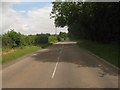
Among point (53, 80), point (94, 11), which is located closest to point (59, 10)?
point (94, 11)

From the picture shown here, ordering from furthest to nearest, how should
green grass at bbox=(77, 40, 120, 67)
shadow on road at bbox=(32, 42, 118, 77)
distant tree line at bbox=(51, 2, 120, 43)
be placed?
1. distant tree line at bbox=(51, 2, 120, 43)
2. green grass at bbox=(77, 40, 120, 67)
3. shadow on road at bbox=(32, 42, 118, 77)

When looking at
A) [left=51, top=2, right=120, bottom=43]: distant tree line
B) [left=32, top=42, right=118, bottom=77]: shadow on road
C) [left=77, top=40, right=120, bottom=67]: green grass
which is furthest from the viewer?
[left=51, top=2, right=120, bottom=43]: distant tree line

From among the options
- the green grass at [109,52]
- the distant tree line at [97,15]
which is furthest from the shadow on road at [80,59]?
the distant tree line at [97,15]

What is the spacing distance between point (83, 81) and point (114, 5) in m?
14.6

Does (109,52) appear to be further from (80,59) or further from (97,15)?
(97,15)

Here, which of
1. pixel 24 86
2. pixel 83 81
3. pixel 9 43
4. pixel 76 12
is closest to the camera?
pixel 24 86

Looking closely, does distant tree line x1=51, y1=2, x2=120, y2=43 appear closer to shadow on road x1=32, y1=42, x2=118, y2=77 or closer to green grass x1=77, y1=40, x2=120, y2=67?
green grass x1=77, y1=40, x2=120, y2=67

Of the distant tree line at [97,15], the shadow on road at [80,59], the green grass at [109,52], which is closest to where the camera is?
the shadow on road at [80,59]

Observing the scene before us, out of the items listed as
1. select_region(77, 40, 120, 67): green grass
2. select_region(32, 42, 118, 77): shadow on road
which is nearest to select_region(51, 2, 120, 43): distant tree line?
select_region(77, 40, 120, 67): green grass

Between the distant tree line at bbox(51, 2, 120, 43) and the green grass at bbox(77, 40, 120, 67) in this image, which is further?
the distant tree line at bbox(51, 2, 120, 43)

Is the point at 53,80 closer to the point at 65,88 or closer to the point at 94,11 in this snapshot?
the point at 65,88

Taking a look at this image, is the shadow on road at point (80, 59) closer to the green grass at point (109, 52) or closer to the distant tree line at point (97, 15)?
the green grass at point (109, 52)

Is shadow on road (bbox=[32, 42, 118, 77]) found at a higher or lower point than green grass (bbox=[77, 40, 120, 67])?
lower

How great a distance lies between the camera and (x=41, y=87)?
8.60 meters
